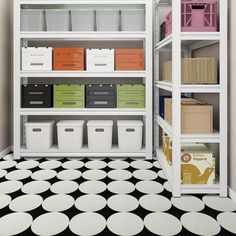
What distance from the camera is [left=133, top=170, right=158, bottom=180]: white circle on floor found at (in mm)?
2660

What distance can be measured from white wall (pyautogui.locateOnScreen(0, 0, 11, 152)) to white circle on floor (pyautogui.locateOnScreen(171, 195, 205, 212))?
2.14 meters

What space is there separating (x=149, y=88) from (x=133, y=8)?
957mm

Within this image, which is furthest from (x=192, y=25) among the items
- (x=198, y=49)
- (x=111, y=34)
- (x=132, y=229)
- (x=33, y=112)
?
(x=33, y=112)

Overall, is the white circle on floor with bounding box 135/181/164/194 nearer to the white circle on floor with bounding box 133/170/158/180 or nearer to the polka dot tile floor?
the polka dot tile floor

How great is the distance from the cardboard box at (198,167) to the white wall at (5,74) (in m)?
2.11

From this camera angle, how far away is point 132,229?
1.73 meters

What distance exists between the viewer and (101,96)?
11.0 feet

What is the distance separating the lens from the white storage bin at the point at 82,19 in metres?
3.22

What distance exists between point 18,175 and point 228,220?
70.0 inches

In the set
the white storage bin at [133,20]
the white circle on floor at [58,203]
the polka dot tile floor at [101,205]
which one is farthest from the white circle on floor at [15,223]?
the white storage bin at [133,20]

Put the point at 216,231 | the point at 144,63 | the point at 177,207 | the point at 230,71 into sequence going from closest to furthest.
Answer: the point at 216,231 → the point at 177,207 → the point at 230,71 → the point at 144,63

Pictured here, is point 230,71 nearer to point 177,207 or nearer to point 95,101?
point 177,207

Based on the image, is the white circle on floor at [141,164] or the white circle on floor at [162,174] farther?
the white circle on floor at [141,164]

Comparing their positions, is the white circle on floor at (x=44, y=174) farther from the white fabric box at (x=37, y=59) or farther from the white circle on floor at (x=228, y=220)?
the white circle on floor at (x=228, y=220)
